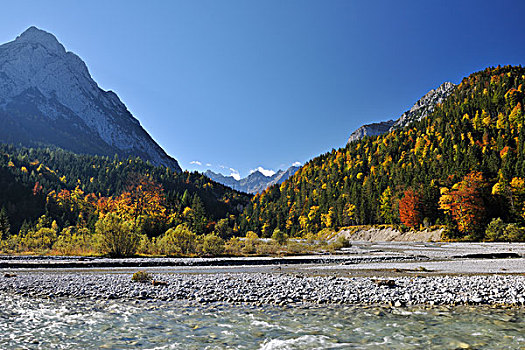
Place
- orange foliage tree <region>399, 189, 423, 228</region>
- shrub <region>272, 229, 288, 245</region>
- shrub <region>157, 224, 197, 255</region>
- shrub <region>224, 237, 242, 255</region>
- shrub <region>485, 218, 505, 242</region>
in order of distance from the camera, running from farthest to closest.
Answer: orange foliage tree <region>399, 189, 423, 228</region> → shrub <region>485, 218, 505, 242</region> → shrub <region>272, 229, 288, 245</region> → shrub <region>224, 237, 242, 255</region> → shrub <region>157, 224, 197, 255</region>

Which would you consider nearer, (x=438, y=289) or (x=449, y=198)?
(x=438, y=289)

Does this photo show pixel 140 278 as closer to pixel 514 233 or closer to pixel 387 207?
pixel 514 233

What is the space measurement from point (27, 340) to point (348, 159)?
162 metres

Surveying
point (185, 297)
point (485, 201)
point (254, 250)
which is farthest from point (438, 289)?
point (485, 201)

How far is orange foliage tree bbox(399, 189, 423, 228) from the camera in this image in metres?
81.0

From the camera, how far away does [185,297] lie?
47.3 feet

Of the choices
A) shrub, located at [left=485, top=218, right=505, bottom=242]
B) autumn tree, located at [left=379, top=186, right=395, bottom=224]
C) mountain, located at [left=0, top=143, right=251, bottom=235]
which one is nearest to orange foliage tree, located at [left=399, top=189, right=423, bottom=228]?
autumn tree, located at [left=379, top=186, right=395, bottom=224]

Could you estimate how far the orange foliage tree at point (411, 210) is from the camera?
8100 cm

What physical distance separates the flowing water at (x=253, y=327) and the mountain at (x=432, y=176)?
67.9 meters

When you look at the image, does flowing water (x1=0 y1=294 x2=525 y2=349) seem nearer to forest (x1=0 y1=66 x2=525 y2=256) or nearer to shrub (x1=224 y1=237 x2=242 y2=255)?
forest (x1=0 y1=66 x2=525 y2=256)

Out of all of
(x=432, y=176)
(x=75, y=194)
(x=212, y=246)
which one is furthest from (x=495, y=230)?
(x=75, y=194)

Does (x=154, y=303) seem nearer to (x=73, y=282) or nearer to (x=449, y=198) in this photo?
(x=73, y=282)

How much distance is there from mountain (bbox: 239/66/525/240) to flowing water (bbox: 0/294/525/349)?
6790 cm

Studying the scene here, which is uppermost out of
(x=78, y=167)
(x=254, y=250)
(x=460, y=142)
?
(x=78, y=167)
